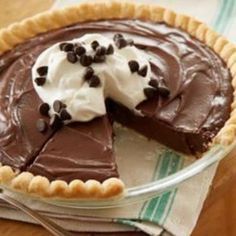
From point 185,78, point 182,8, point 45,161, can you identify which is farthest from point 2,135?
point 182,8

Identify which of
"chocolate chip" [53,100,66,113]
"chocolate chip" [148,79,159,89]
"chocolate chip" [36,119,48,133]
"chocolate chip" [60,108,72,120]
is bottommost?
"chocolate chip" [36,119,48,133]

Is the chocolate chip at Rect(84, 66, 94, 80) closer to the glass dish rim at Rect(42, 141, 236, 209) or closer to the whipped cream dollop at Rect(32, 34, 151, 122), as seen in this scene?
the whipped cream dollop at Rect(32, 34, 151, 122)

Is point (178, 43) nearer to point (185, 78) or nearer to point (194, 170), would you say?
point (185, 78)

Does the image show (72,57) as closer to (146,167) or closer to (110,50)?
(110,50)

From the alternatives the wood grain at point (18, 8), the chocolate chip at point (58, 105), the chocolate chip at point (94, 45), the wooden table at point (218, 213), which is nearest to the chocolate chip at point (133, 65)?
the chocolate chip at point (94, 45)

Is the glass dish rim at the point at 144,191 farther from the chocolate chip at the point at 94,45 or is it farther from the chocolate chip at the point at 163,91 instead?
the chocolate chip at the point at 94,45

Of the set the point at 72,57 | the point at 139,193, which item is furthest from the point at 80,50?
the point at 139,193

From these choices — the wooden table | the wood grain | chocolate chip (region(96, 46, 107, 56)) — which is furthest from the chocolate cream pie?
the wood grain
